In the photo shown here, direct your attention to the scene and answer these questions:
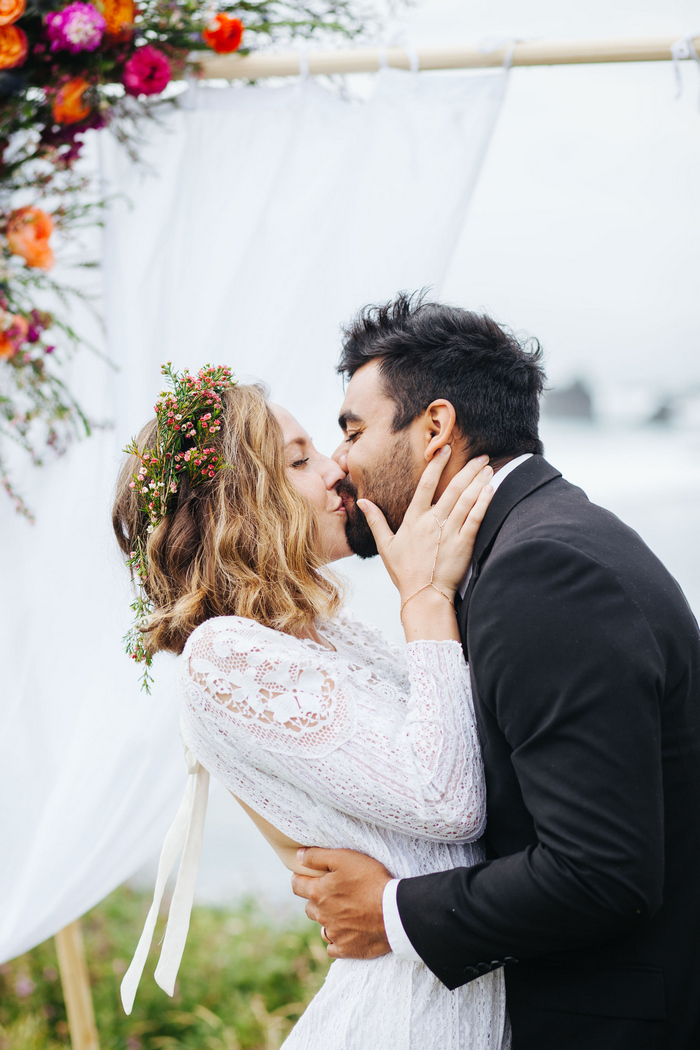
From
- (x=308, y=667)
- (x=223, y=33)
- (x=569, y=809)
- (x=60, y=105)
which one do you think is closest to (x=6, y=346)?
(x=60, y=105)

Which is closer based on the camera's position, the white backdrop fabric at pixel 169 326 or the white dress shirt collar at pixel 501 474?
the white dress shirt collar at pixel 501 474

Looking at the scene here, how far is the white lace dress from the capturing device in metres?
1.31

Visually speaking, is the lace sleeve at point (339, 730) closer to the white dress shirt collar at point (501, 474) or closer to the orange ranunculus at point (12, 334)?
the white dress shirt collar at point (501, 474)

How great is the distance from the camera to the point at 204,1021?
2959 mm

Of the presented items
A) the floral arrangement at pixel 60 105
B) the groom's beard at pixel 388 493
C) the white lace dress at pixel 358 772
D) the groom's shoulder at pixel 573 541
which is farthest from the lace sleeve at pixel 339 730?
the floral arrangement at pixel 60 105

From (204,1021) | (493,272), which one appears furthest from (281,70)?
(204,1021)

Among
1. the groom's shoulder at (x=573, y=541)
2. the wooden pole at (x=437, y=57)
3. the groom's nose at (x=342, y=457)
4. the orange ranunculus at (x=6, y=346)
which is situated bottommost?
the groom's shoulder at (x=573, y=541)

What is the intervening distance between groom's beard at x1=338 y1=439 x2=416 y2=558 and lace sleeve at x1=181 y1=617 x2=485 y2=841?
0.37 meters

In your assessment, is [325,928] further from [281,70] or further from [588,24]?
[588,24]

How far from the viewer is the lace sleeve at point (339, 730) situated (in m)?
1.30

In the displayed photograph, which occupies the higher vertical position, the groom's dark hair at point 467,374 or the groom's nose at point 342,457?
the groom's dark hair at point 467,374

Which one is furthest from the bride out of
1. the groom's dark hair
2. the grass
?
→ the grass

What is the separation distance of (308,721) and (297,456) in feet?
2.12

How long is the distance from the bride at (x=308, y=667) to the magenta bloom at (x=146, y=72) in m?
0.82
